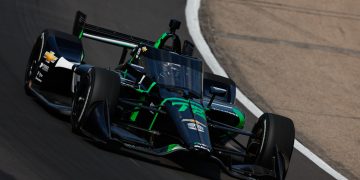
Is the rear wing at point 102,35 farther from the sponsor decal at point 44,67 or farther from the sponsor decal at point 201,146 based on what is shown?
the sponsor decal at point 201,146

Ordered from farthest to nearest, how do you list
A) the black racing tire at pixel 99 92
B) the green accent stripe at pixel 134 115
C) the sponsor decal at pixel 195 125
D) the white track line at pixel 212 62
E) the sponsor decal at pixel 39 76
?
the white track line at pixel 212 62 < the sponsor decal at pixel 39 76 < the green accent stripe at pixel 134 115 < the black racing tire at pixel 99 92 < the sponsor decal at pixel 195 125

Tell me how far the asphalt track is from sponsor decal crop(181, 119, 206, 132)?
0.52 meters

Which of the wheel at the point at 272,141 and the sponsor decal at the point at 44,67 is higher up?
the sponsor decal at the point at 44,67

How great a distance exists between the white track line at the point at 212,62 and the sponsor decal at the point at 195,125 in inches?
112

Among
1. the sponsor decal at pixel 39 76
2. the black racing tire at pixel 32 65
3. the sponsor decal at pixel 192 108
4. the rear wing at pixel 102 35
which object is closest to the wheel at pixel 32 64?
the black racing tire at pixel 32 65

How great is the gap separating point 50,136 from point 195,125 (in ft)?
4.94

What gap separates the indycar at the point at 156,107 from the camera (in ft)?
30.4

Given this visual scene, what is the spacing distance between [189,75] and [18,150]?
8.86ft

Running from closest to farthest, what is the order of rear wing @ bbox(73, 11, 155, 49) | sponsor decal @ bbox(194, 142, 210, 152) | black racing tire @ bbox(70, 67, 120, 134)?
sponsor decal @ bbox(194, 142, 210, 152), black racing tire @ bbox(70, 67, 120, 134), rear wing @ bbox(73, 11, 155, 49)

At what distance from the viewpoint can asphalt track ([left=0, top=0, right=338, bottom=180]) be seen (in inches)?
Result: 329

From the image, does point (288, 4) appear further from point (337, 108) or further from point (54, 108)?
point (54, 108)

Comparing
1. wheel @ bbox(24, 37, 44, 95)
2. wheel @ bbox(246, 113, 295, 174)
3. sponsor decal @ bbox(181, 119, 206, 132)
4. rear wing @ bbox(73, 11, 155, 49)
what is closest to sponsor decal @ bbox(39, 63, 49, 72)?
wheel @ bbox(24, 37, 44, 95)

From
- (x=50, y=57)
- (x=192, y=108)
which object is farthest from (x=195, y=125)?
(x=50, y=57)

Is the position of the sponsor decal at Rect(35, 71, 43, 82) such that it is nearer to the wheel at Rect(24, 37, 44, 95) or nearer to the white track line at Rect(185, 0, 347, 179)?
the wheel at Rect(24, 37, 44, 95)
